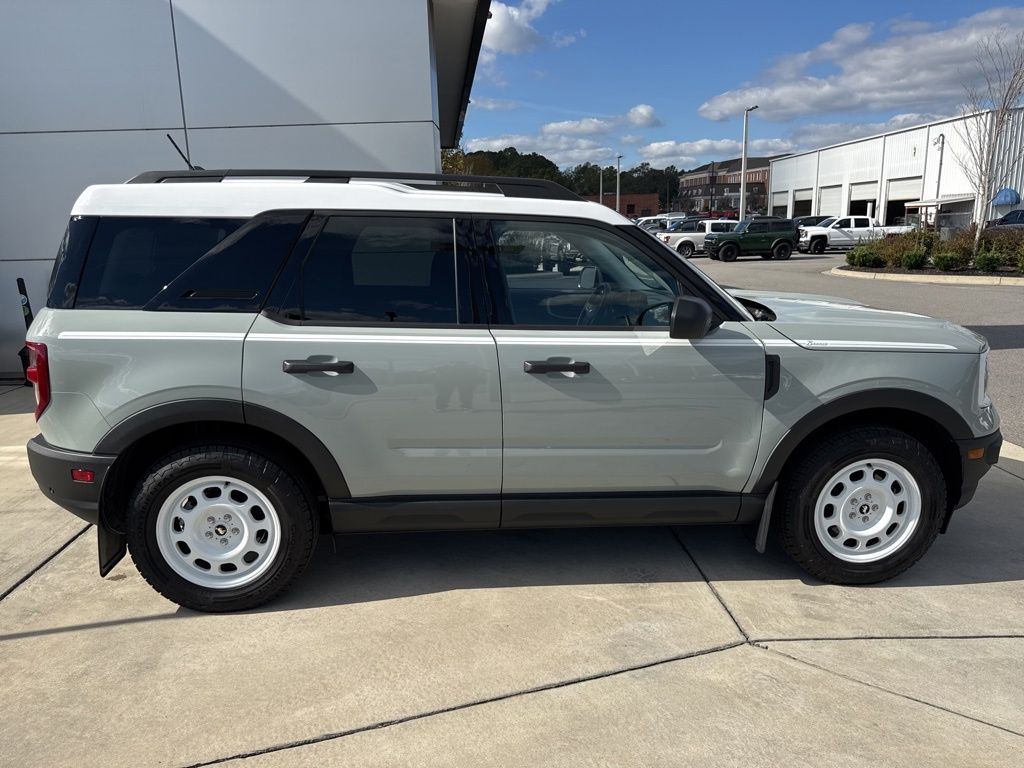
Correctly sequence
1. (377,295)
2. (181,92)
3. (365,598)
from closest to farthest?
1. (377,295)
2. (365,598)
3. (181,92)

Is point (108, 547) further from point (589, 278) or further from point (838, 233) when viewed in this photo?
point (838, 233)

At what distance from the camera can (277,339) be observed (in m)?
3.18

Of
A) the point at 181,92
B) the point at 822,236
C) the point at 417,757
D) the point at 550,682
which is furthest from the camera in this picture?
the point at 822,236

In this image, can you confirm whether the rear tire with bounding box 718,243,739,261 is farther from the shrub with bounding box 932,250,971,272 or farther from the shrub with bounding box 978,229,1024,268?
the shrub with bounding box 978,229,1024,268

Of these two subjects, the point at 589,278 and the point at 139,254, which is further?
the point at 589,278

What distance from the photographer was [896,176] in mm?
48125

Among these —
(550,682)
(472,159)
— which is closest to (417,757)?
(550,682)

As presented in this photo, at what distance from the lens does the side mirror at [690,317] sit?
3.14 m

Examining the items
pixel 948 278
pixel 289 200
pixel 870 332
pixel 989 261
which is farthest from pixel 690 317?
pixel 989 261

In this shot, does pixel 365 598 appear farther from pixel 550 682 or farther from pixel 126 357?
pixel 126 357

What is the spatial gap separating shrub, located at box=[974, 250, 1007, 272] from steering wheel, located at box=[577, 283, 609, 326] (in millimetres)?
19124

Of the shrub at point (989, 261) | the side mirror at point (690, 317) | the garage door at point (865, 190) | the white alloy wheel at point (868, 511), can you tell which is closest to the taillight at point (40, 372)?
the side mirror at point (690, 317)

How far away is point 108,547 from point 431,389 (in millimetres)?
1667

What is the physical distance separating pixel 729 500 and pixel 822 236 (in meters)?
34.9
